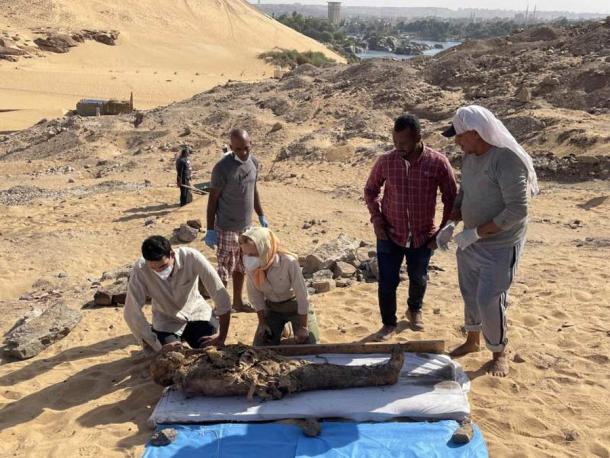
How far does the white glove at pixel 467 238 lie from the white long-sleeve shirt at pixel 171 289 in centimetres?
158

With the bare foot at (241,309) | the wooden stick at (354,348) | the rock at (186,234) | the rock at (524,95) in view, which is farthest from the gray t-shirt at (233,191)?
the rock at (524,95)

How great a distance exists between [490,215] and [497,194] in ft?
0.47

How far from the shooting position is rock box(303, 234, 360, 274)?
687cm

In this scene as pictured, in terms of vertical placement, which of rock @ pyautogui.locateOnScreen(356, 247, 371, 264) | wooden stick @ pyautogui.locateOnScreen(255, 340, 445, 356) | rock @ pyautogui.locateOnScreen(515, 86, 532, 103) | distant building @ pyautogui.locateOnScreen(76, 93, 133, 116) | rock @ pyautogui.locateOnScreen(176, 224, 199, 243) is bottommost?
rock @ pyautogui.locateOnScreen(176, 224, 199, 243)

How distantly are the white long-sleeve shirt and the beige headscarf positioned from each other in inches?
11.5

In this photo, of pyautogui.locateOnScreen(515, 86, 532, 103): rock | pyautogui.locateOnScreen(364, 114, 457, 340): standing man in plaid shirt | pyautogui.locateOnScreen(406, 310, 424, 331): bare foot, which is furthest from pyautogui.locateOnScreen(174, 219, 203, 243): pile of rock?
pyautogui.locateOnScreen(515, 86, 532, 103): rock

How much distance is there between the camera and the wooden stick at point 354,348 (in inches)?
172

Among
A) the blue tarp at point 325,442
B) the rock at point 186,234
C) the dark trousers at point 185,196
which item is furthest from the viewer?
the dark trousers at point 185,196

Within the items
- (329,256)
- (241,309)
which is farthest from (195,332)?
(329,256)

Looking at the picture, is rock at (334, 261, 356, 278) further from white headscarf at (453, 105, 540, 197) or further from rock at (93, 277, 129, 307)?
white headscarf at (453, 105, 540, 197)

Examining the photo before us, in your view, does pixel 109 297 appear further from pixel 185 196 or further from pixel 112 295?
pixel 185 196

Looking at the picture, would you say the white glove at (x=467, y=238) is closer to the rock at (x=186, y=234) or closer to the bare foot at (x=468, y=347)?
the bare foot at (x=468, y=347)

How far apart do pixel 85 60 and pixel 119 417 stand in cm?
3920

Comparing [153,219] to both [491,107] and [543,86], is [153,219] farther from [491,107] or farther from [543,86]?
[543,86]
